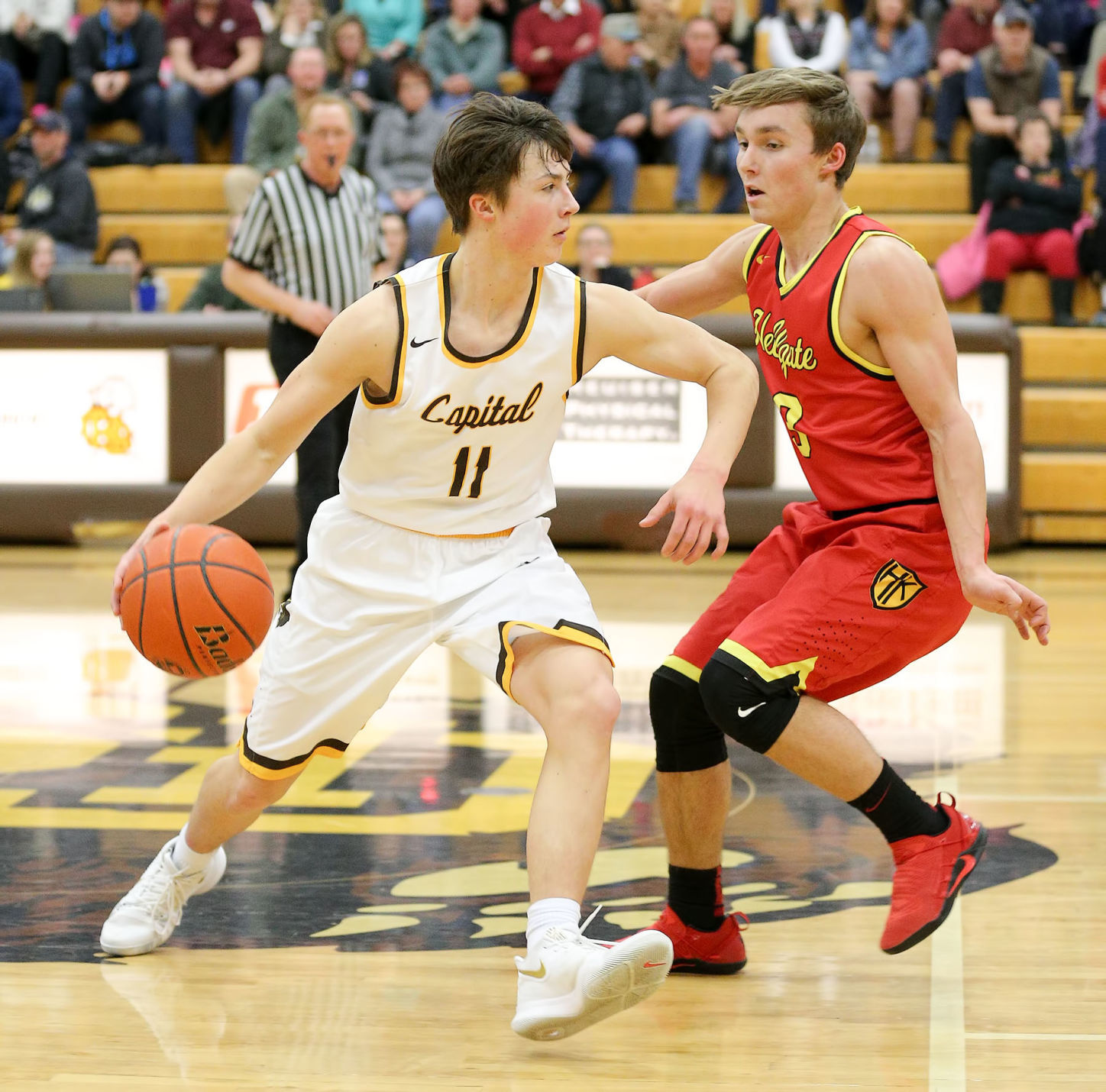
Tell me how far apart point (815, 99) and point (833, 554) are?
0.83 metres

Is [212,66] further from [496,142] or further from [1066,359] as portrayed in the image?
[496,142]

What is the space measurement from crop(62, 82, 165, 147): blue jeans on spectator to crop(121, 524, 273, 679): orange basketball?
404 inches

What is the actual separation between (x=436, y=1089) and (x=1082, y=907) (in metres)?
1.60

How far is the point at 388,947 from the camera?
334 cm

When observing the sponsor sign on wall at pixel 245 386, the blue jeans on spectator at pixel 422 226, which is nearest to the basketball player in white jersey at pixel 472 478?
the sponsor sign on wall at pixel 245 386

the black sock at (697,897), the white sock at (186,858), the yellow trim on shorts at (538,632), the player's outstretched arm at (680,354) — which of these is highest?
the player's outstretched arm at (680,354)

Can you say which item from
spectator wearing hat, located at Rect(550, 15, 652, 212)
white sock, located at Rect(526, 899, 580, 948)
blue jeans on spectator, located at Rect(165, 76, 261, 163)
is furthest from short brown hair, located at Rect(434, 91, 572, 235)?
blue jeans on spectator, located at Rect(165, 76, 261, 163)

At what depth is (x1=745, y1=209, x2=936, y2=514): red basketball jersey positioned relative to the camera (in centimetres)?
314

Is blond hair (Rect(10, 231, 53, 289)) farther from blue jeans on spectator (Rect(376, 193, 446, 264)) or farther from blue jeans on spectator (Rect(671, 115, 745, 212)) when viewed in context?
blue jeans on spectator (Rect(671, 115, 745, 212))

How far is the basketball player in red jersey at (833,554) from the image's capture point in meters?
3.06

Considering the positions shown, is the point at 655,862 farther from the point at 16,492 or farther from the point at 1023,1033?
the point at 16,492

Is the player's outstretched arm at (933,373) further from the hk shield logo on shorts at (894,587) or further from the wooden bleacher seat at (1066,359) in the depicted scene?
the wooden bleacher seat at (1066,359)

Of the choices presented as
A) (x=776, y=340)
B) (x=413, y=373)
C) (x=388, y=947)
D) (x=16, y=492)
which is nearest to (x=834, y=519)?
(x=776, y=340)

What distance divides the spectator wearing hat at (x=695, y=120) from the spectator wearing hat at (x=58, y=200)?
13.2 ft
